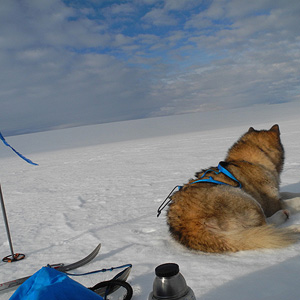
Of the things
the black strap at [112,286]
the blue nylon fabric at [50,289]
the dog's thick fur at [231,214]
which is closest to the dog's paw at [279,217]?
the dog's thick fur at [231,214]

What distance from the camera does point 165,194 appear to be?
4812mm

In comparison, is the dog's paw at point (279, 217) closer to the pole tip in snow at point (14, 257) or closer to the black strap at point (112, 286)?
the black strap at point (112, 286)

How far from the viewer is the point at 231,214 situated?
2.43 metres

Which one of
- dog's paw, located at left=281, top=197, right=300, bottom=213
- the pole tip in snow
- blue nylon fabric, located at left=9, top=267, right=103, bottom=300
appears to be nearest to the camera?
blue nylon fabric, located at left=9, top=267, right=103, bottom=300

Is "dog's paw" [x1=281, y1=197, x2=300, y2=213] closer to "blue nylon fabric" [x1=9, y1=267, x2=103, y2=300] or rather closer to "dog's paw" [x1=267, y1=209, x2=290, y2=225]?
"dog's paw" [x1=267, y1=209, x2=290, y2=225]

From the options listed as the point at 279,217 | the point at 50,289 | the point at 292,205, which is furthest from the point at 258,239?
the point at 50,289

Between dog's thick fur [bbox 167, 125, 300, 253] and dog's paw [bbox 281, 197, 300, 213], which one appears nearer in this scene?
dog's thick fur [bbox 167, 125, 300, 253]

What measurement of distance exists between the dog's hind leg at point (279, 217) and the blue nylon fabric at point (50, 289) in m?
2.30

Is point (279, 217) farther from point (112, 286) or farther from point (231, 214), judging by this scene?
point (112, 286)

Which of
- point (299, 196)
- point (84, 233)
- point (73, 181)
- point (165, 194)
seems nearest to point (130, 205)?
point (165, 194)

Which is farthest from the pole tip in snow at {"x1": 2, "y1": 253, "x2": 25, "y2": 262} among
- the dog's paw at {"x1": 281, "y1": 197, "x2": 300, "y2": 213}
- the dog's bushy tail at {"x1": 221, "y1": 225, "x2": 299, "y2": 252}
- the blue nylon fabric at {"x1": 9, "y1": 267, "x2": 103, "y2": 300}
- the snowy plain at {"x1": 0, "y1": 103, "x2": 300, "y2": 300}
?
the dog's paw at {"x1": 281, "y1": 197, "x2": 300, "y2": 213}

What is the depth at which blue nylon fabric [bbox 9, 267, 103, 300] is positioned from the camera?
112cm

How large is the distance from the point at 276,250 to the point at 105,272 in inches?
57.2

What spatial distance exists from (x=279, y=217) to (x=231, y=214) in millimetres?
878
